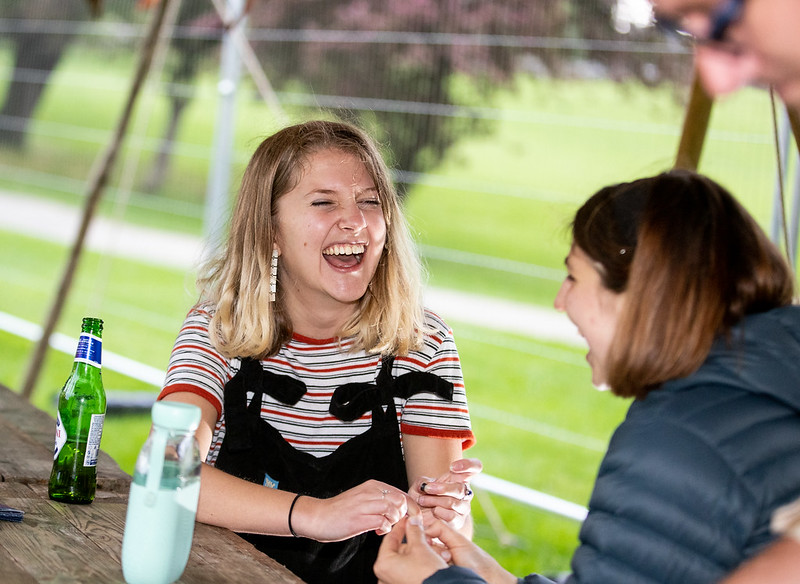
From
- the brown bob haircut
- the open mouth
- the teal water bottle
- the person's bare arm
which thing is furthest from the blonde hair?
the brown bob haircut

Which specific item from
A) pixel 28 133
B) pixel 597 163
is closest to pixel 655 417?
pixel 597 163

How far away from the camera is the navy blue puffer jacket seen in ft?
3.91

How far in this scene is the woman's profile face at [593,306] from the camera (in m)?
1.39

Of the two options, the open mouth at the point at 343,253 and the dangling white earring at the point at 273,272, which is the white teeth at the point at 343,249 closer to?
the open mouth at the point at 343,253

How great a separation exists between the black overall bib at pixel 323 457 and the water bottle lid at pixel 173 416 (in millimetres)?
809

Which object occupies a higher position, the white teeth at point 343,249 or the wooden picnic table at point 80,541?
the white teeth at point 343,249

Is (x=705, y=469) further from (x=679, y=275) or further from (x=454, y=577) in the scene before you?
(x=454, y=577)

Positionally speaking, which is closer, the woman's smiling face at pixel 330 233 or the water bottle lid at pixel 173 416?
the water bottle lid at pixel 173 416

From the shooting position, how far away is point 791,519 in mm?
1053

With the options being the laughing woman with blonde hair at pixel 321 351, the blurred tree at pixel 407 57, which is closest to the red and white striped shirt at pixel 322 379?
the laughing woman with blonde hair at pixel 321 351

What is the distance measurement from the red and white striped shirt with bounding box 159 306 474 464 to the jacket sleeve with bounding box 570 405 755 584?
99 centimetres

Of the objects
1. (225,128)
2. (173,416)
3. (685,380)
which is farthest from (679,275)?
(225,128)

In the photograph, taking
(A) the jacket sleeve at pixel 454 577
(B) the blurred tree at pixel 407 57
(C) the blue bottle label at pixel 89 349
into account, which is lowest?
(A) the jacket sleeve at pixel 454 577

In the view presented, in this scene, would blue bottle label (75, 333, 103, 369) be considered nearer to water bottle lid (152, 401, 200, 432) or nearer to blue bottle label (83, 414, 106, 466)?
blue bottle label (83, 414, 106, 466)
